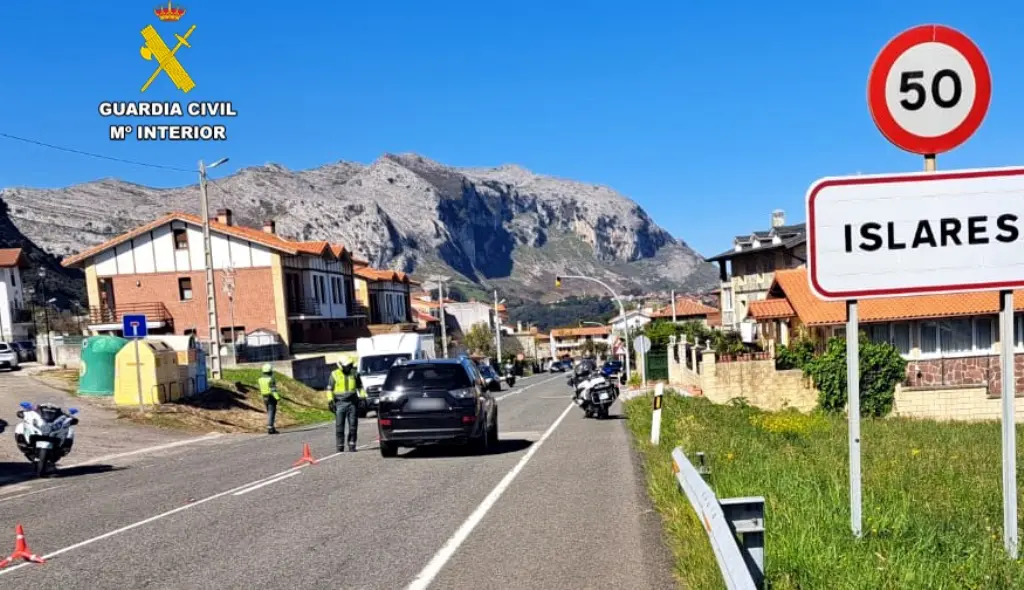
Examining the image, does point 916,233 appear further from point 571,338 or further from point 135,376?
point 571,338

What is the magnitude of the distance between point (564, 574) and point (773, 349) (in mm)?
28230

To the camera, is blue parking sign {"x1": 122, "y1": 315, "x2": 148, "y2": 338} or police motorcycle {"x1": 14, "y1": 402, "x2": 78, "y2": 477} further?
blue parking sign {"x1": 122, "y1": 315, "x2": 148, "y2": 338}

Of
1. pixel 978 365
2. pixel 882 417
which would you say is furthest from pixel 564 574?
pixel 978 365

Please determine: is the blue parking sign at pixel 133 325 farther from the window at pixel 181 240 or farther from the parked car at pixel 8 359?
the window at pixel 181 240

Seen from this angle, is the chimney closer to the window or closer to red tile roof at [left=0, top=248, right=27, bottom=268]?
the window

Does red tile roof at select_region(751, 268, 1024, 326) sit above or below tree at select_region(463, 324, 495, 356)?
above

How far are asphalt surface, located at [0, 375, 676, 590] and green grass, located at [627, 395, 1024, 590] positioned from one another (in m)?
0.49

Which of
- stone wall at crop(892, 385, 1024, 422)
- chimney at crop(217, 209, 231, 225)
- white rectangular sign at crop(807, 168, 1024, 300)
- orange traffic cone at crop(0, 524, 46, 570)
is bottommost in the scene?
stone wall at crop(892, 385, 1024, 422)

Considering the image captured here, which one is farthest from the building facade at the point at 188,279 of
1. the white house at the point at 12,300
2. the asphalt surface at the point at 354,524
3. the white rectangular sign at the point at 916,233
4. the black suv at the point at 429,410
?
the white rectangular sign at the point at 916,233

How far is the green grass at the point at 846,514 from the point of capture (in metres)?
5.30

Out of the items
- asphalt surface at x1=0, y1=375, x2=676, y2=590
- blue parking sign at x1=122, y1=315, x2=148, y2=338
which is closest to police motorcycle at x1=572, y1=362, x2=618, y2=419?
asphalt surface at x1=0, y1=375, x2=676, y2=590

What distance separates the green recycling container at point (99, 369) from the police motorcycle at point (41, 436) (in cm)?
1246

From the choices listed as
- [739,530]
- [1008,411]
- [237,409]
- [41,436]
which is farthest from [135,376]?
[1008,411]

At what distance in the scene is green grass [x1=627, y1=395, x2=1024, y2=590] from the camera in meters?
5.30
